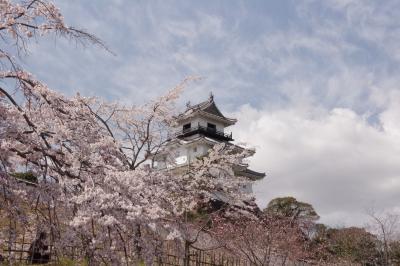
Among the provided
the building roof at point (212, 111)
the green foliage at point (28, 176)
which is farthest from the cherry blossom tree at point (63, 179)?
the building roof at point (212, 111)

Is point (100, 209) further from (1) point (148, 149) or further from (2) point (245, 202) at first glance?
(2) point (245, 202)

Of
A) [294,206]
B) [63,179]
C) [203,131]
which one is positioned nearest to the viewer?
[63,179]

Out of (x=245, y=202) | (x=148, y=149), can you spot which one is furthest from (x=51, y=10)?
(x=245, y=202)

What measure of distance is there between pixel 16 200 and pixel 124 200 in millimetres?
1014

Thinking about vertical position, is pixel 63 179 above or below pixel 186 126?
below

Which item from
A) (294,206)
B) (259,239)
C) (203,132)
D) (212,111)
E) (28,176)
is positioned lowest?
(259,239)

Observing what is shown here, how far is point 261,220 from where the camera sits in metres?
15.3

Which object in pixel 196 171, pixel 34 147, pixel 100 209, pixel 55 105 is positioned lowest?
pixel 100 209

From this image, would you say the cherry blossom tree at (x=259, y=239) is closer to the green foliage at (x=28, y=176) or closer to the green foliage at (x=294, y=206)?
the green foliage at (x=28, y=176)

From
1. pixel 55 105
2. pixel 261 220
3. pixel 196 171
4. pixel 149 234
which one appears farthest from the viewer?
pixel 261 220

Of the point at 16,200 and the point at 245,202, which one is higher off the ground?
the point at 245,202

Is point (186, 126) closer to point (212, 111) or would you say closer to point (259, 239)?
point (212, 111)

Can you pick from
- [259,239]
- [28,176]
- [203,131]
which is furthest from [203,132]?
[28,176]

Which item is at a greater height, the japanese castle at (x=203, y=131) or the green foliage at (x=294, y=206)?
the japanese castle at (x=203, y=131)
